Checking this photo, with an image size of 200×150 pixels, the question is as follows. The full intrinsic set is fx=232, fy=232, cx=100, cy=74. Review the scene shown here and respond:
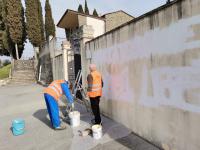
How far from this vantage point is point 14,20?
29.8 m

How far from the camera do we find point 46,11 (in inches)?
1561

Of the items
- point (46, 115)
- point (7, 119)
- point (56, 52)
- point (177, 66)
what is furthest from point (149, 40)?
point (56, 52)

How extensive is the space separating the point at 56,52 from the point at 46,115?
10134mm

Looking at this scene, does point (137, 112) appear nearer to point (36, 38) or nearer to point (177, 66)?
point (177, 66)

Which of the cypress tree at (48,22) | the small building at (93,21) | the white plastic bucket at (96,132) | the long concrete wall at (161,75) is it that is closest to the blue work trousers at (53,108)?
the white plastic bucket at (96,132)

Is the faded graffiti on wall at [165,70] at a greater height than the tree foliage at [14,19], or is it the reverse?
the tree foliage at [14,19]

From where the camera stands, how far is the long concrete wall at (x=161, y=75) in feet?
12.5

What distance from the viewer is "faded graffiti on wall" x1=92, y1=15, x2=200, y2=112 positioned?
379 cm

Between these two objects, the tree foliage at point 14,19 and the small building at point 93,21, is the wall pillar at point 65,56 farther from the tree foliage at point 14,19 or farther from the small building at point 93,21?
the tree foliage at point 14,19

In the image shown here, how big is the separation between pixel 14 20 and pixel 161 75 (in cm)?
2894

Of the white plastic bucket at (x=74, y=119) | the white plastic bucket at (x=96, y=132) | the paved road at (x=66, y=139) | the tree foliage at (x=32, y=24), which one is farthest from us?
the tree foliage at (x=32, y=24)

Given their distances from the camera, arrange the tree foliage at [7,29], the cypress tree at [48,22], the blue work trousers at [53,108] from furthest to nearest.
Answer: the cypress tree at [48,22]
the tree foliage at [7,29]
the blue work trousers at [53,108]

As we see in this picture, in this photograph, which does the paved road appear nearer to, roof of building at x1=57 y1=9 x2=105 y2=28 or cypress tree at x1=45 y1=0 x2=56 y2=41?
roof of building at x1=57 y1=9 x2=105 y2=28

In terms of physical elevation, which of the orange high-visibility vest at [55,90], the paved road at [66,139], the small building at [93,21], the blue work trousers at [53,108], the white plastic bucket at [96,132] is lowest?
the paved road at [66,139]
